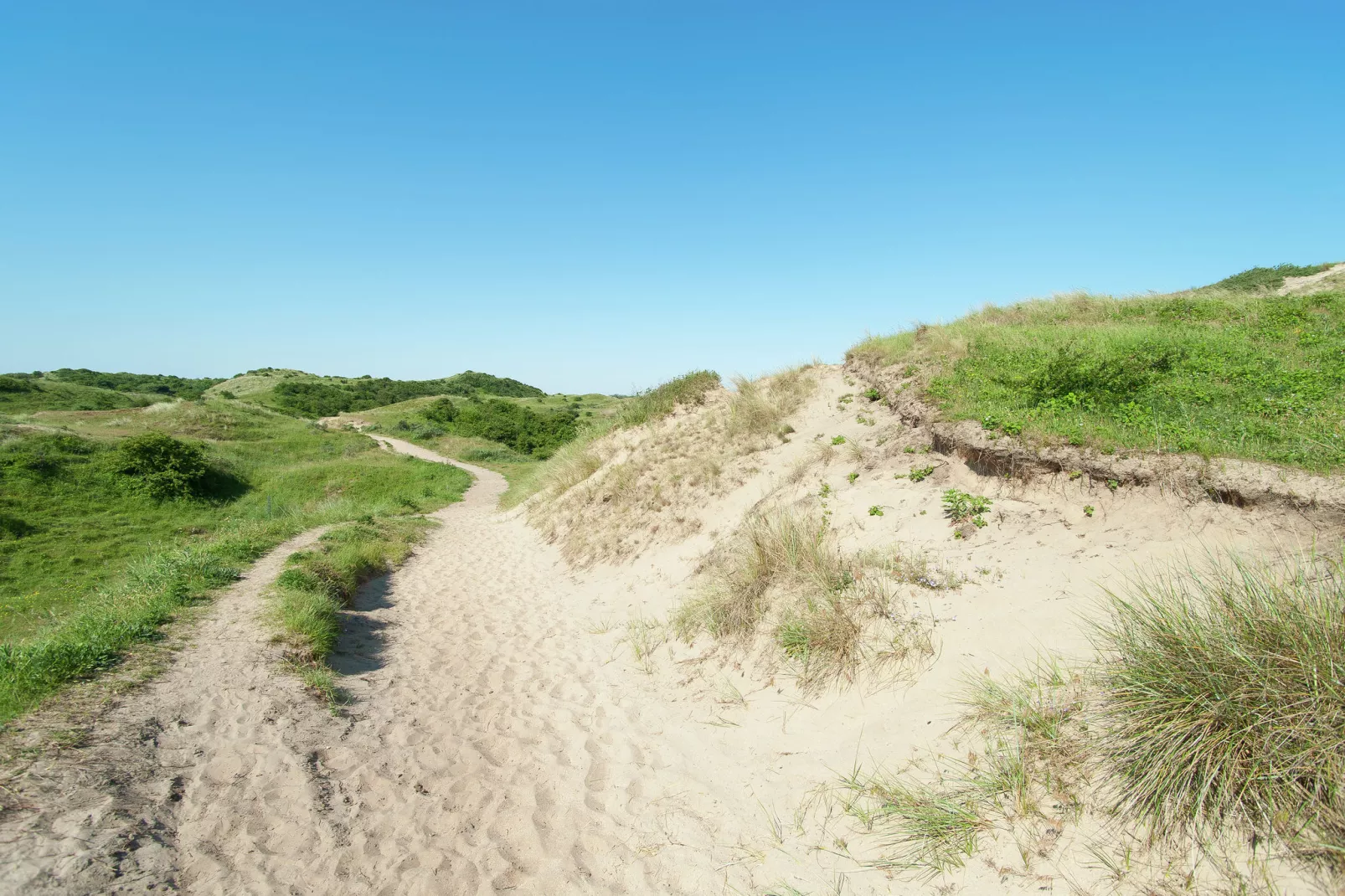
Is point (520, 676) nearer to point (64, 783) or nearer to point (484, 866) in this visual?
point (484, 866)

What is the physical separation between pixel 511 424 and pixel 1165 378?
50.9 meters

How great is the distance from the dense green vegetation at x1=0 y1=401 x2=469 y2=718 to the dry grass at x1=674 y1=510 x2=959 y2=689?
681 cm

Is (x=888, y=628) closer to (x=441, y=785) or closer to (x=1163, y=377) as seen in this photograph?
(x=441, y=785)

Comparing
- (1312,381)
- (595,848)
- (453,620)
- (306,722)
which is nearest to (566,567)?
(453,620)

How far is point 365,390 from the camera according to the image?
82.3 metres

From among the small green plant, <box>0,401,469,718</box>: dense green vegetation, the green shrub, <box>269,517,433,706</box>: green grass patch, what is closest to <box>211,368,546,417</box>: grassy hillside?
<box>0,401,469,718</box>: dense green vegetation

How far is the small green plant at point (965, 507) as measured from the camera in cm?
659

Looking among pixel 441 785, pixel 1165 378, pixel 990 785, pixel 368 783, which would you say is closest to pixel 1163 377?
pixel 1165 378

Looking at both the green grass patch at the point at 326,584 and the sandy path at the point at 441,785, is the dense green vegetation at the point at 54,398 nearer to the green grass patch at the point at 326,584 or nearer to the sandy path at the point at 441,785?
the green grass patch at the point at 326,584

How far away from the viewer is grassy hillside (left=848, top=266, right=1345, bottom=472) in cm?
568

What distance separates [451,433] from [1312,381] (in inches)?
2059

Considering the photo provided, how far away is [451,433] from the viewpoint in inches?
2024

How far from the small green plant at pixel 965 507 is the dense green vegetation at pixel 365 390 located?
65.2 m

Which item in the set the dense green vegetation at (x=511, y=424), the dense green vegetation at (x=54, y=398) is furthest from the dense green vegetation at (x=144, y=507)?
the dense green vegetation at (x=511, y=424)
